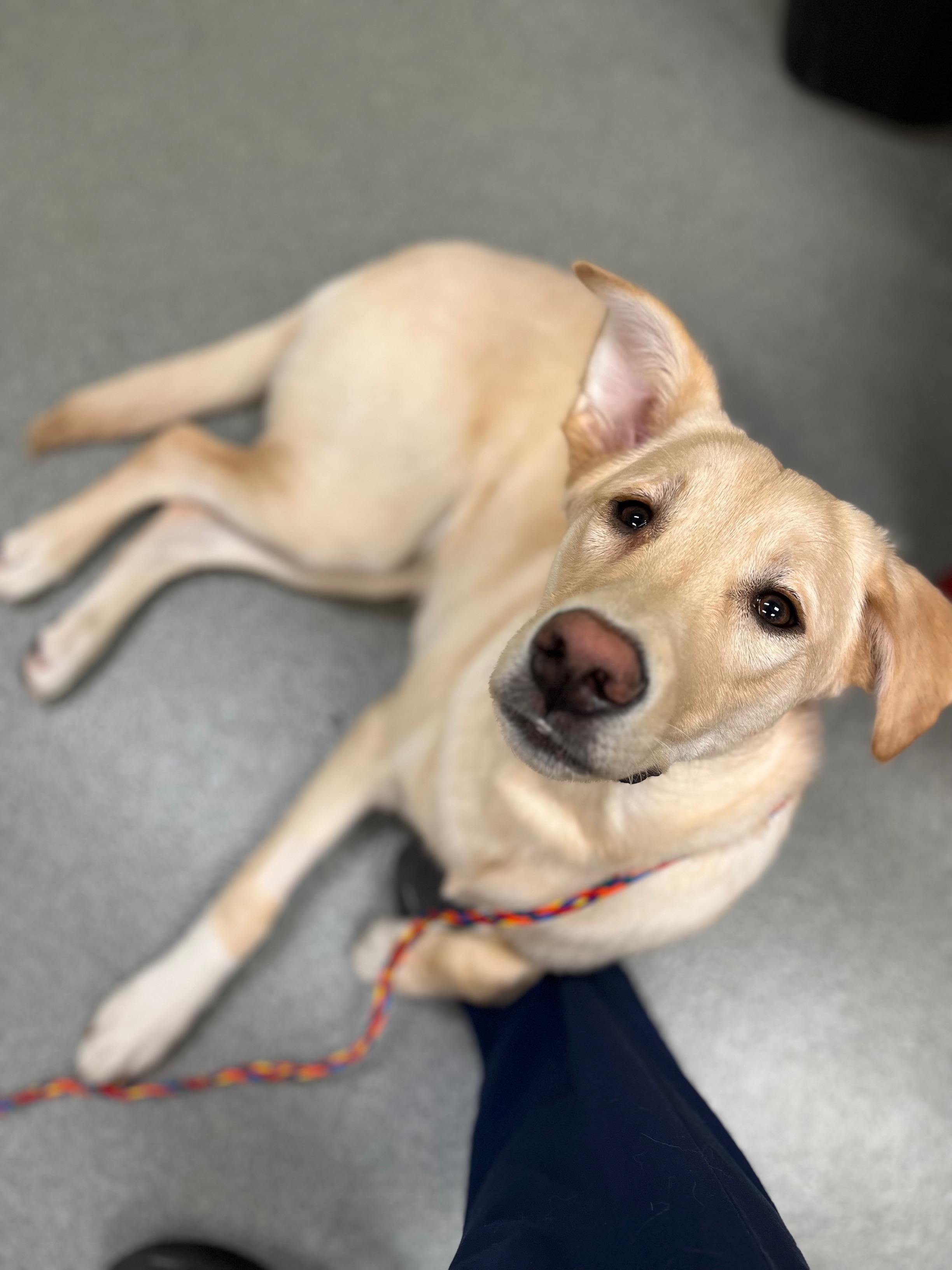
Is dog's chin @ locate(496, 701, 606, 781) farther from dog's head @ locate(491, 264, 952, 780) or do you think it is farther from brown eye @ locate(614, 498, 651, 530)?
brown eye @ locate(614, 498, 651, 530)

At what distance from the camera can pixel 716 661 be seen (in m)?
1.03

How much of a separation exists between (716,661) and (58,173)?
2344mm

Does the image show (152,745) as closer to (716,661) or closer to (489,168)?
(716,661)

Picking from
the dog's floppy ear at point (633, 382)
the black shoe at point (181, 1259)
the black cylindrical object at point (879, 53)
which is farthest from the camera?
the black cylindrical object at point (879, 53)

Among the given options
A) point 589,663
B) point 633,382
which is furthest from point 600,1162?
point 633,382

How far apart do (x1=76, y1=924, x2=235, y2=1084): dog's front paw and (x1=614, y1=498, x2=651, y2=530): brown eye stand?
1156 mm

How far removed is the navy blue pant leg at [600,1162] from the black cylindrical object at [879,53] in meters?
2.90

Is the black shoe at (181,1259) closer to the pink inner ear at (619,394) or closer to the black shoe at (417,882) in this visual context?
the black shoe at (417,882)

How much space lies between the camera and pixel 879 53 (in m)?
2.87

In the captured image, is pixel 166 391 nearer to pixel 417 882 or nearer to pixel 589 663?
pixel 417 882

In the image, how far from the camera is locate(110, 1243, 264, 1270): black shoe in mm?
1580

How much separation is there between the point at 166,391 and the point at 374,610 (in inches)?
26.3

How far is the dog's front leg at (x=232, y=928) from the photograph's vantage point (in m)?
1.71

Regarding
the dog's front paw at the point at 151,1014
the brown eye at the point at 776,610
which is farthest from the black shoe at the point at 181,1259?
the brown eye at the point at 776,610
